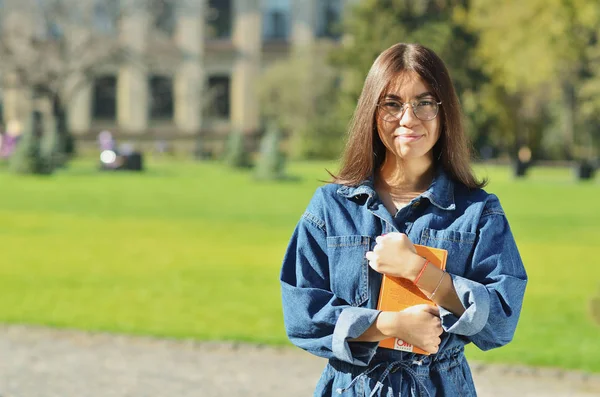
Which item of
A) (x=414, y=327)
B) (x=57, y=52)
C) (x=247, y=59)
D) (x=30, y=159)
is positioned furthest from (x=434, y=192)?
(x=247, y=59)

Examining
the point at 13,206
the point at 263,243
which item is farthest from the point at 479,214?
the point at 13,206

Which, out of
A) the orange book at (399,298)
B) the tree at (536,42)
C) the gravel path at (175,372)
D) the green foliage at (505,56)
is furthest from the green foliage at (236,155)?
the orange book at (399,298)

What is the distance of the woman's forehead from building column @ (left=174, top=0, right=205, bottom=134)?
2270 inches

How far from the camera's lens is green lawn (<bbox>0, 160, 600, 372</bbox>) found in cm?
1016

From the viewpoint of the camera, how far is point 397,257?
99.7 inches

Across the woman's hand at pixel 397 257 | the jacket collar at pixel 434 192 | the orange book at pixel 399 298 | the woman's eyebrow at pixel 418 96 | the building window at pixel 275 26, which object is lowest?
Answer: the orange book at pixel 399 298

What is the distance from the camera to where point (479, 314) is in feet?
8.40

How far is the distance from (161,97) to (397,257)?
60485 mm

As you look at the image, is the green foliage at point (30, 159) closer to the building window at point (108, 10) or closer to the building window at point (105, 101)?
the building window at point (108, 10)

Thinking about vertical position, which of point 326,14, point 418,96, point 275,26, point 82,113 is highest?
point 326,14

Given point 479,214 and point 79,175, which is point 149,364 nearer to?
point 479,214

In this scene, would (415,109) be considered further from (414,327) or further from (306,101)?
(306,101)

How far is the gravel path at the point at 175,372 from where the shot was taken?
715 centimetres

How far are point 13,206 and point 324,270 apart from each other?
21521 millimetres
